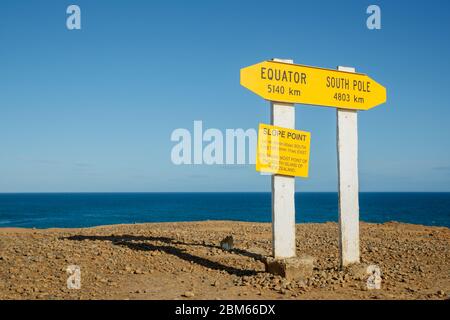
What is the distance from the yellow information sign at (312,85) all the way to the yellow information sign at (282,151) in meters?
0.67

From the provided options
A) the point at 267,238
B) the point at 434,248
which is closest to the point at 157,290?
the point at 267,238

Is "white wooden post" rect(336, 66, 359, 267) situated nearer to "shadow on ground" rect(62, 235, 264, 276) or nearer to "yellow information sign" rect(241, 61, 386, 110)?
"yellow information sign" rect(241, 61, 386, 110)

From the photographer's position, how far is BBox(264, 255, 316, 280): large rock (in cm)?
767

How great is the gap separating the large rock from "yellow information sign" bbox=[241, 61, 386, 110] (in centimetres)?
317

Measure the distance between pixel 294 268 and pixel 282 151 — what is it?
229 centimetres

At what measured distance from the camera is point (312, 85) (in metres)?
8.59

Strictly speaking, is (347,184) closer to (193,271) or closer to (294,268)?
(294,268)

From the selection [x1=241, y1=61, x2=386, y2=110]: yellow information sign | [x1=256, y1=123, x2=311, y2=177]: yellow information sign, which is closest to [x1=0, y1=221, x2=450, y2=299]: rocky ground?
[x1=256, y1=123, x2=311, y2=177]: yellow information sign
